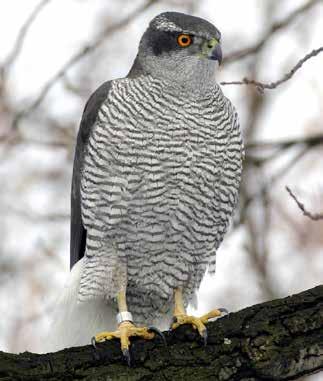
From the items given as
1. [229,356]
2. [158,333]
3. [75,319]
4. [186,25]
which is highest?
[186,25]

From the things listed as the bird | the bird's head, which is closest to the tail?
the bird

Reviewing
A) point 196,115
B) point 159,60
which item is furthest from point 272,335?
point 159,60

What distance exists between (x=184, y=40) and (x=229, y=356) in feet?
8.29

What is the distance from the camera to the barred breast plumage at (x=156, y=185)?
5.74 metres

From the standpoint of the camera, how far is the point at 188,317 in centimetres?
554

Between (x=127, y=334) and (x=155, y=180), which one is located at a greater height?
(x=155, y=180)

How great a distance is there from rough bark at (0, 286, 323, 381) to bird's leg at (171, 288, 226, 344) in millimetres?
94

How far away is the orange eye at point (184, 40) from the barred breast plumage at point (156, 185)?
33 cm

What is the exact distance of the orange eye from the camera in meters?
6.21

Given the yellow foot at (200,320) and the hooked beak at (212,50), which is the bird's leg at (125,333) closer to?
the yellow foot at (200,320)

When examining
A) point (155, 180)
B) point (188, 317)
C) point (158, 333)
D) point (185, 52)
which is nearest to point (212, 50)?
point (185, 52)

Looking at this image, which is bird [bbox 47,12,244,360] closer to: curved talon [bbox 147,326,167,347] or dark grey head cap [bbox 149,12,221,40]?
dark grey head cap [bbox 149,12,221,40]

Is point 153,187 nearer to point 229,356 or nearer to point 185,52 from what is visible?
point 185,52

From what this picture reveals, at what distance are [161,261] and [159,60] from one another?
5.06 feet
